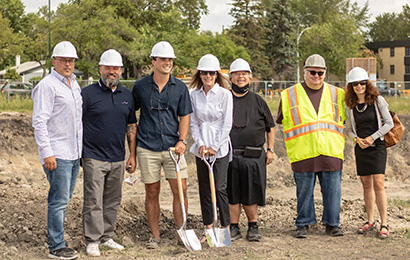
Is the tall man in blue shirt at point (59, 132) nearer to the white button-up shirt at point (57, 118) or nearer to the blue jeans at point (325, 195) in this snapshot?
the white button-up shirt at point (57, 118)

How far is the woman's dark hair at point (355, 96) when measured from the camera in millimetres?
7117

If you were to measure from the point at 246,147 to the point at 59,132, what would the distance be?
237 centimetres

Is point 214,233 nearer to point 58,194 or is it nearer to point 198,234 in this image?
point 198,234

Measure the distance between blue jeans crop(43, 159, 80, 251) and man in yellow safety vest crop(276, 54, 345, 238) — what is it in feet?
9.44

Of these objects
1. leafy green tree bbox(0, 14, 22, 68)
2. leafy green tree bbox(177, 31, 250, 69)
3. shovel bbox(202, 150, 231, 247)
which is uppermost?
leafy green tree bbox(0, 14, 22, 68)

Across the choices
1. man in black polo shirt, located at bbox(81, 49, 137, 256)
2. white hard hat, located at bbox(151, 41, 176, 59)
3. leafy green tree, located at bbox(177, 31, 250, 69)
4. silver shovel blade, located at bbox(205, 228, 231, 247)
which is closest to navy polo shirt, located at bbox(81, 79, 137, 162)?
man in black polo shirt, located at bbox(81, 49, 137, 256)

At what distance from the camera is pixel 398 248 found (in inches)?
265

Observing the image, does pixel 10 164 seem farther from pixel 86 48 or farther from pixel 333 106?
pixel 86 48

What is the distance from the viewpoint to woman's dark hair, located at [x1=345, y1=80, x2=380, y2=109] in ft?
23.4

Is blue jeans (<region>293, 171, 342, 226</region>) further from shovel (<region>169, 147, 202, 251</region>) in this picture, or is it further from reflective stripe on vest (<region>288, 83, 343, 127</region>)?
shovel (<region>169, 147, 202, 251</region>)

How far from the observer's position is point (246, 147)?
692cm

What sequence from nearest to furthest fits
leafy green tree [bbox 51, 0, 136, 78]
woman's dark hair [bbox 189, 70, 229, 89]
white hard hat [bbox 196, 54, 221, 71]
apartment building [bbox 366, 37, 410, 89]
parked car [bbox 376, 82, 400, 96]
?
white hard hat [bbox 196, 54, 221, 71], woman's dark hair [bbox 189, 70, 229, 89], parked car [bbox 376, 82, 400, 96], leafy green tree [bbox 51, 0, 136, 78], apartment building [bbox 366, 37, 410, 89]

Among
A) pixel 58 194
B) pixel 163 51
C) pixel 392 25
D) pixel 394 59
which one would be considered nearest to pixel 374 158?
pixel 163 51

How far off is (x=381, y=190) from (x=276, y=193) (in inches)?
261
